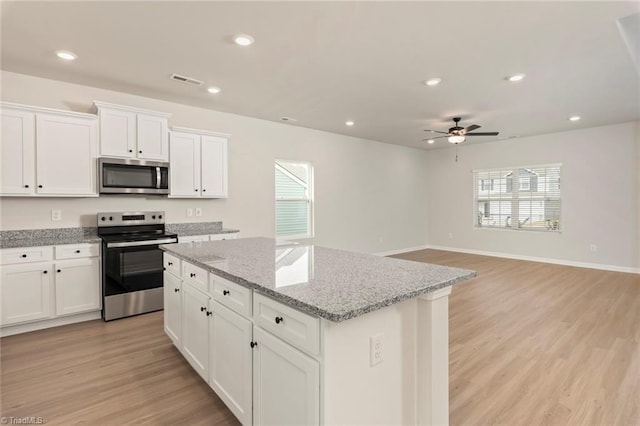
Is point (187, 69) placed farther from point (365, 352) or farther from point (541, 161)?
point (541, 161)

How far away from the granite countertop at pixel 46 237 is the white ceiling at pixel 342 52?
1688 mm

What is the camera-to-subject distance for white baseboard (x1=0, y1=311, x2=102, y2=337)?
10.4 feet

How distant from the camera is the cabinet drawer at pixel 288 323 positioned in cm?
126

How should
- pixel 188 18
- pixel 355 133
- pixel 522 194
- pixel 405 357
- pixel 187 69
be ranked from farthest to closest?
pixel 522 194, pixel 355 133, pixel 187 69, pixel 188 18, pixel 405 357

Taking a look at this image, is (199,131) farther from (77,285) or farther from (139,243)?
(77,285)

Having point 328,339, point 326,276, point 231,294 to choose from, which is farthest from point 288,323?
point 231,294

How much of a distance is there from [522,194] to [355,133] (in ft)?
13.0

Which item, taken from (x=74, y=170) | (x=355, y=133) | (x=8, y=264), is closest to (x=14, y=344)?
(x=8, y=264)

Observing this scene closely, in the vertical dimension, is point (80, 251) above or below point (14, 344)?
above

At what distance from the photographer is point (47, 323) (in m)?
3.35

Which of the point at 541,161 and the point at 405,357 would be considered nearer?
the point at 405,357

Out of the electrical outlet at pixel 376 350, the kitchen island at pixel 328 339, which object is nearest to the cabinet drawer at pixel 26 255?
the kitchen island at pixel 328 339

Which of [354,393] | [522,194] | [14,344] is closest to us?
[354,393]

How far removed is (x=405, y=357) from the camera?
154cm
